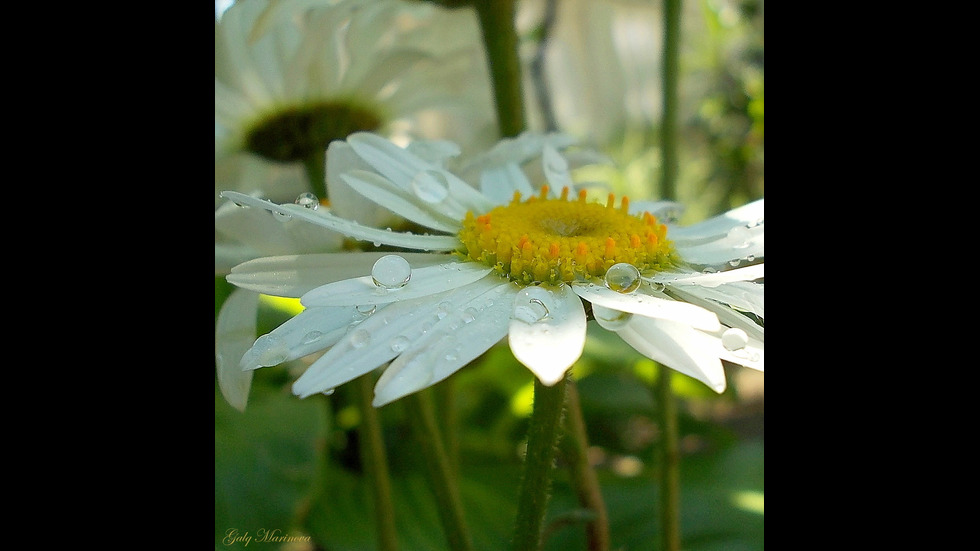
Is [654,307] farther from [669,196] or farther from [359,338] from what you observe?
[669,196]

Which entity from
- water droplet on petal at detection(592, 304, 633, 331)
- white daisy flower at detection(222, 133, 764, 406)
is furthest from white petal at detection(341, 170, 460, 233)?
water droplet on petal at detection(592, 304, 633, 331)

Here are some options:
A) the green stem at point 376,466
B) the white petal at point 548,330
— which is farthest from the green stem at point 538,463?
the green stem at point 376,466

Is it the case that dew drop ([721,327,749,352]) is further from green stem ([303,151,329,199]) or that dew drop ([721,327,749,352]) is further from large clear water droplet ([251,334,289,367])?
green stem ([303,151,329,199])

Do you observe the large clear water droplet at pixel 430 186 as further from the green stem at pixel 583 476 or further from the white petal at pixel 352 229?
the green stem at pixel 583 476
